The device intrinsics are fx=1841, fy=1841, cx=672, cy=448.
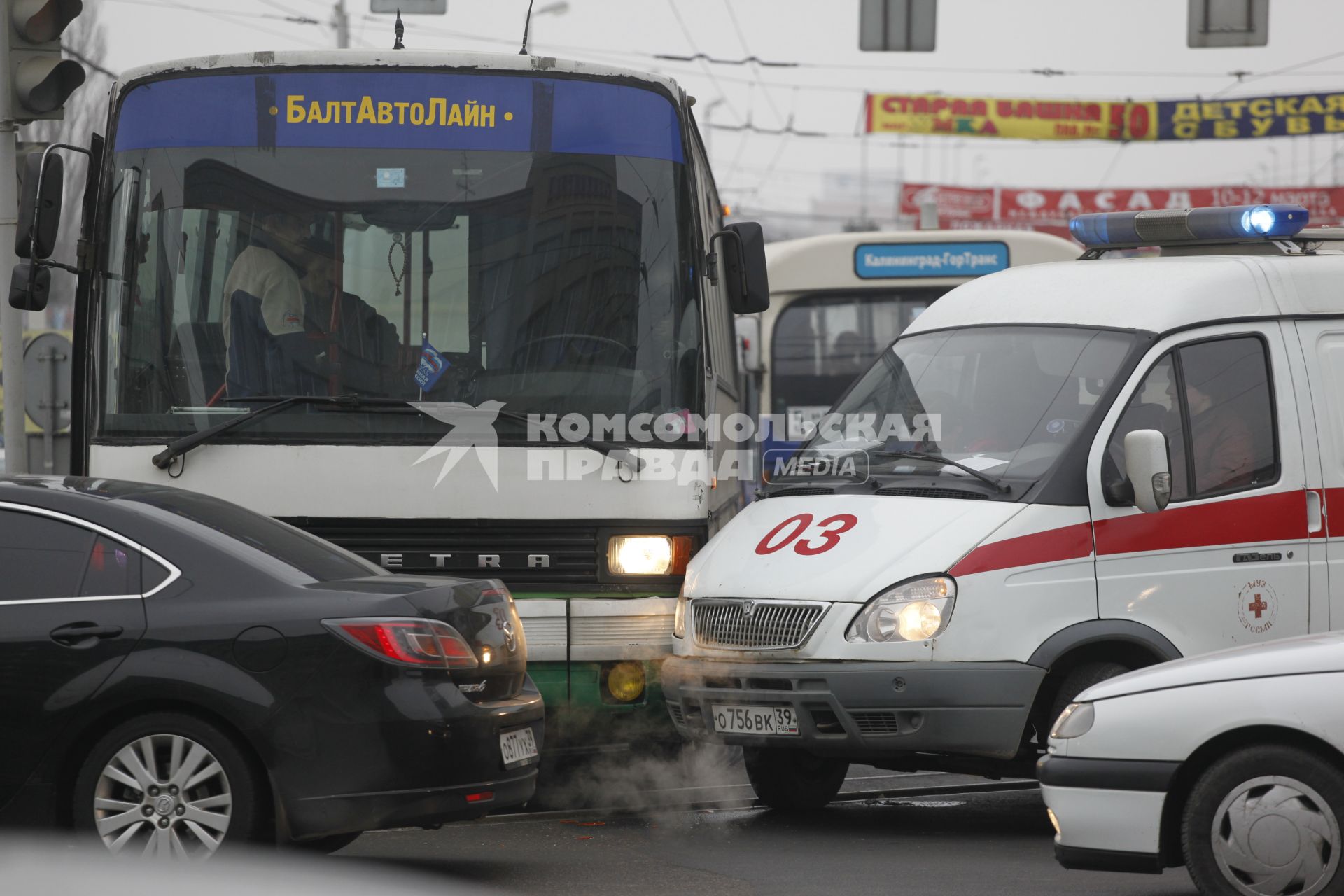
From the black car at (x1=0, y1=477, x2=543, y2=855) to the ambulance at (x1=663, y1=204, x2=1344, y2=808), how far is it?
157cm

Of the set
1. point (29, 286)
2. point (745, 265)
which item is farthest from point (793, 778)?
point (29, 286)

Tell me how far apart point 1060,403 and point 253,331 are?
3.51 meters

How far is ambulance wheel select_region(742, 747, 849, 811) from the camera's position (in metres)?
8.34

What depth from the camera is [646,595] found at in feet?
26.9

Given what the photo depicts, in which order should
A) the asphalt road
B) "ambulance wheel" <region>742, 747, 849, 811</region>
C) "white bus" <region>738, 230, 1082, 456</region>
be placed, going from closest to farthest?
1. the asphalt road
2. "ambulance wheel" <region>742, 747, 849, 811</region>
3. "white bus" <region>738, 230, 1082, 456</region>

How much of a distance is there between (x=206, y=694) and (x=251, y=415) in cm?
215

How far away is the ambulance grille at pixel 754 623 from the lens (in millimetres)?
7352

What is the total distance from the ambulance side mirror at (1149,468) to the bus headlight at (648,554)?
1.99 m

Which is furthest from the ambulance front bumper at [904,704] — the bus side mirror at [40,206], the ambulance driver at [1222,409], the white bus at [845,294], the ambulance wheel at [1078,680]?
the white bus at [845,294]

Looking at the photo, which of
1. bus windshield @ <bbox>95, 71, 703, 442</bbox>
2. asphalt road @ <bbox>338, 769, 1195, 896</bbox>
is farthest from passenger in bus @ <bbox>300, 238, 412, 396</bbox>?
asphalt road @ <bbox>338, 769, 1195, 896</bbox>

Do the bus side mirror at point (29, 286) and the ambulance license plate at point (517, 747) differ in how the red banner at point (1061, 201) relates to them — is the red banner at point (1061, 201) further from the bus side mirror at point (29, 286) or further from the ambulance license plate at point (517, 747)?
the ambulance license plate at point (517, 747)

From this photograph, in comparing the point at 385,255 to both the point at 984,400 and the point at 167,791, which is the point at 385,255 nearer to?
the point at 984,400

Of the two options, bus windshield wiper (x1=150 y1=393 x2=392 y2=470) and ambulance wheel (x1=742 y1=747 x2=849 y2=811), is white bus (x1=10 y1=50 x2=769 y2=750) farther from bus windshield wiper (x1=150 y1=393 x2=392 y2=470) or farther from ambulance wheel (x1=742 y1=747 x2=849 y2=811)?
ambulance wheel (x1=742 y1=747 x2=849 y2=811)

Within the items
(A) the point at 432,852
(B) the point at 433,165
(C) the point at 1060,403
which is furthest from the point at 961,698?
(B) the point at 433,165
